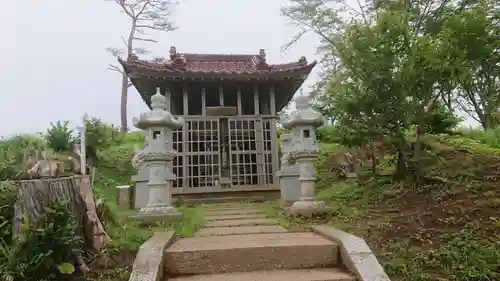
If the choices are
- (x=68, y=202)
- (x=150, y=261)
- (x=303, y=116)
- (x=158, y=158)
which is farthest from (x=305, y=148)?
(x=68, y=202)

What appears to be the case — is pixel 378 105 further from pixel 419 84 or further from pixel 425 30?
pixel 425 30

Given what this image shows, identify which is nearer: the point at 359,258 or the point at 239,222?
the point at 359,258

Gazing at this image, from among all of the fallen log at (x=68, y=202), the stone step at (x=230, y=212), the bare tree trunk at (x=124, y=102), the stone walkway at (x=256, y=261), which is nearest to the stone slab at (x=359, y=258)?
the stone walkway at (x=256, y=261)

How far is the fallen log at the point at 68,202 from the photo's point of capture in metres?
3.23

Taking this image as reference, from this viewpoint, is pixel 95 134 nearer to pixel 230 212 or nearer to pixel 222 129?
pixel 222 129

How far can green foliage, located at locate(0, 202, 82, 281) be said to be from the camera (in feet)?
9.73

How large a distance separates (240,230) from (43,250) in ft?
7.67

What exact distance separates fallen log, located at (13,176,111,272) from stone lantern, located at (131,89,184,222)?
1530mm

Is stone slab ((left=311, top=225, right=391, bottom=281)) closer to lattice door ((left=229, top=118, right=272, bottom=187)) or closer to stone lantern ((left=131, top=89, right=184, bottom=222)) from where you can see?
stone lantern ((left=131, top=89, right=184, bottom=222))

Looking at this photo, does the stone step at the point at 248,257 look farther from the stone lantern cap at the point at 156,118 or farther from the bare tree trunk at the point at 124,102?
the bare tree trunk at the point at 124,102

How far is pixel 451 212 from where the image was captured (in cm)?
435

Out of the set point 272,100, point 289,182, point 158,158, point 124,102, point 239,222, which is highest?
point 124,102

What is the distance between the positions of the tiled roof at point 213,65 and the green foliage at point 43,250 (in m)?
6.73

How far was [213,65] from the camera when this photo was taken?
39.0ft
